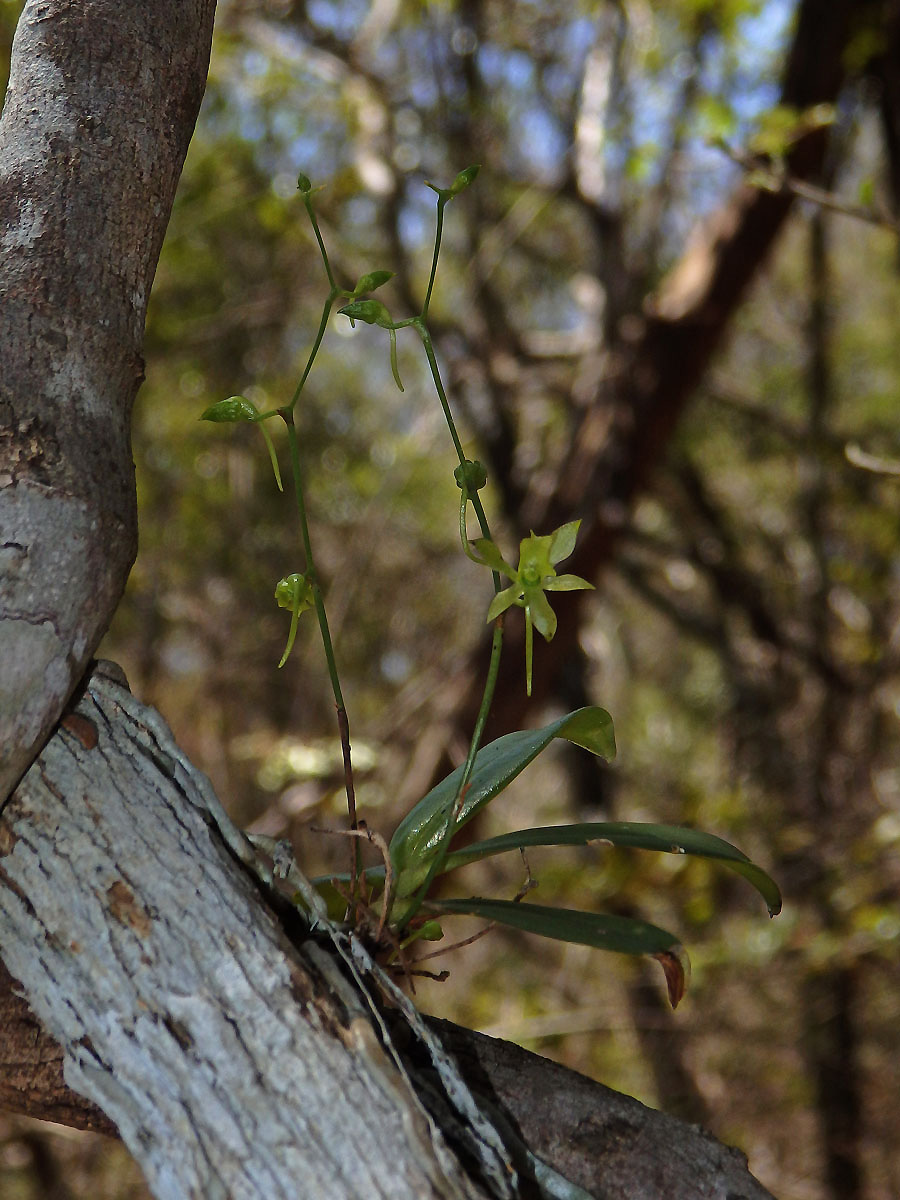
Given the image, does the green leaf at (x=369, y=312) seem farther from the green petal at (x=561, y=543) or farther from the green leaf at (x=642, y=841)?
the green leaf at (x=642, y=841)

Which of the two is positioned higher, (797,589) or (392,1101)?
(392,1101)

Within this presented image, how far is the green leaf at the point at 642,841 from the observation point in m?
0.63

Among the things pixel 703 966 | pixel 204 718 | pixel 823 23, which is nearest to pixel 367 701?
pixel 204 718

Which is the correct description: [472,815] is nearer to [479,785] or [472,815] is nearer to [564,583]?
[479,785]

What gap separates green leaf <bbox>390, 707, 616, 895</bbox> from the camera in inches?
25.5

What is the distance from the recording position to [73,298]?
563 millimetres

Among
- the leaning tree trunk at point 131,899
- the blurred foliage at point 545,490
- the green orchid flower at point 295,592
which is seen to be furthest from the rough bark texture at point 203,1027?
the blurred foliage at point 545,490

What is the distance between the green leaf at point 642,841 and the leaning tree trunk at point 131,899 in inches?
4.7

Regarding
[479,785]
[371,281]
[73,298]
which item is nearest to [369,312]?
[371,281]

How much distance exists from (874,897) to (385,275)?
205 centimetres

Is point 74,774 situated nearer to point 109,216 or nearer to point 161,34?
point 109,216

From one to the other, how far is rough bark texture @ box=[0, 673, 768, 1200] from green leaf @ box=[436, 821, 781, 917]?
0.39 feet

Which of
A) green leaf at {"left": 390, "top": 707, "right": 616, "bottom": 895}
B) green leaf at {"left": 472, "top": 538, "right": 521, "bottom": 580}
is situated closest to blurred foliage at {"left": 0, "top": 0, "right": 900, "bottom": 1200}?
green leaf at {"left": 390, "top": 707, "right": 616, "bottom": 895}

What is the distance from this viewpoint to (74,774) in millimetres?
548
